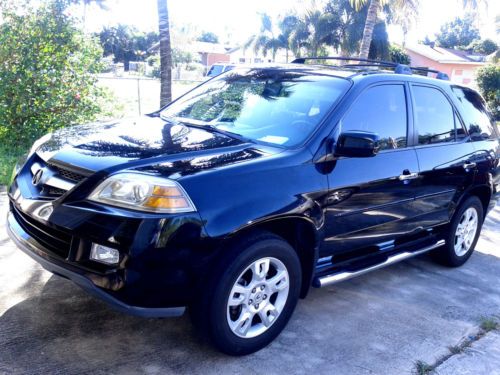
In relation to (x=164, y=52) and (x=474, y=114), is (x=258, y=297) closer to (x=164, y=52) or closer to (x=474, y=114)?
(x=474, y=114)

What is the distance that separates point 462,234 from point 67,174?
4010 mm

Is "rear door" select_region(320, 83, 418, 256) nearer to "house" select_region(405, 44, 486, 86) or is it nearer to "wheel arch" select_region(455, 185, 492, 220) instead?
"wheel arch" select_region(455, 185, 492, 220)

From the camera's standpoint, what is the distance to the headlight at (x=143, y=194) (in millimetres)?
2867

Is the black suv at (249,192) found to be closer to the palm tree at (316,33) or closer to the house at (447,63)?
→ the palm tree at (316,33)

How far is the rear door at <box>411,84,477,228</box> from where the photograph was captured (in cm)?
451

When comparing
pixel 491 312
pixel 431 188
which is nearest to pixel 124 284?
pixel 431 188

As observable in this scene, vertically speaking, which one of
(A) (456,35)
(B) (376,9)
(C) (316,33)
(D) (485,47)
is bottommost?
(B) (376,9)

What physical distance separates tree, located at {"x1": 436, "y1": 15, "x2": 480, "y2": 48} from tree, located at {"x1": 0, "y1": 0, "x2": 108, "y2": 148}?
73066mm

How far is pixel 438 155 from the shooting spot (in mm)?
4664

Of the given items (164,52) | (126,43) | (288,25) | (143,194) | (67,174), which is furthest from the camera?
(126,43)

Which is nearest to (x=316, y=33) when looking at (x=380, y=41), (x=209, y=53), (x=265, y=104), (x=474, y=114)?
(x=380, y=41)

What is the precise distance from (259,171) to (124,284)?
1036mm

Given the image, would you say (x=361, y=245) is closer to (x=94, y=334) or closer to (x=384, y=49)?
(x=94, y=334)

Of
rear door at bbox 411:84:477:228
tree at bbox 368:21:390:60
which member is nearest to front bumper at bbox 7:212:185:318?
rear door at bbox 411:84:477:228
